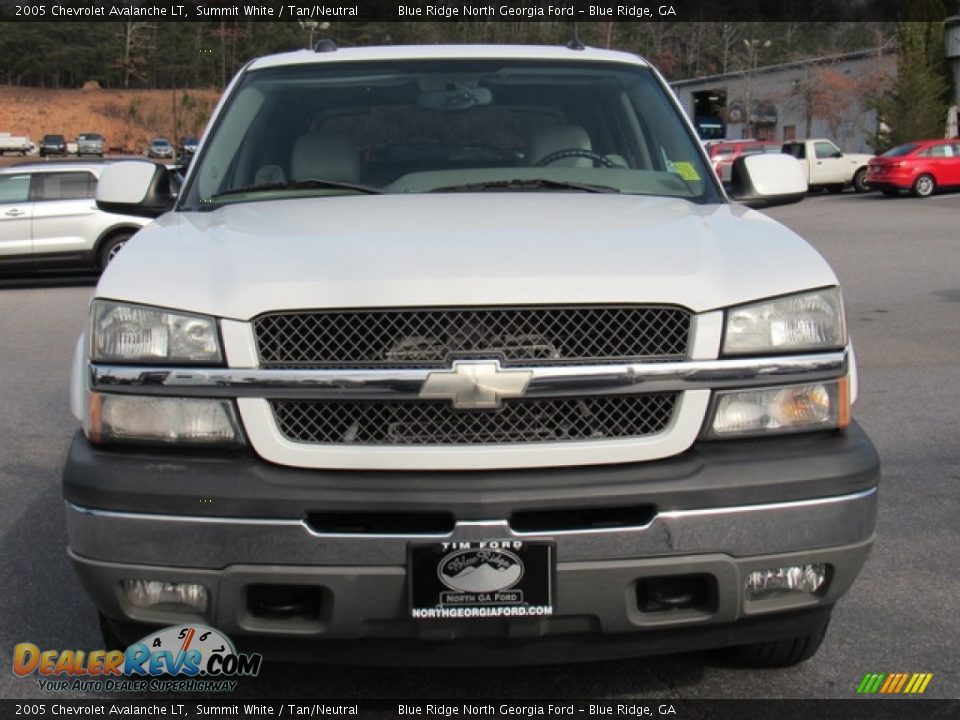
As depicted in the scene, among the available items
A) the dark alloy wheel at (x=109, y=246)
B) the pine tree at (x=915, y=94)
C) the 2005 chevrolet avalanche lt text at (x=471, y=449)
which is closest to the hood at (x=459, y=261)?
the 2005 chevrolet avalanche lt text at (x=471, y=449)

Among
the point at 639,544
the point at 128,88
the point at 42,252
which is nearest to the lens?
the point at 639,544

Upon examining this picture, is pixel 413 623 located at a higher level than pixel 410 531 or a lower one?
lower

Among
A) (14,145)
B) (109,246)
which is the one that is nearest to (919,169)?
(109,246)

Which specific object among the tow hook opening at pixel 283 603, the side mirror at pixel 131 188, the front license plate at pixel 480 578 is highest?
the side mirror at pixel 131 188

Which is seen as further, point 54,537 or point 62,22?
point 62,22

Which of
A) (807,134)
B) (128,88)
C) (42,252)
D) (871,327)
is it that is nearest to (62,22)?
(128,88)

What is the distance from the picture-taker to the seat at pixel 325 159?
455 centimetres

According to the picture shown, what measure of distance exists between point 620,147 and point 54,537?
9.14ft

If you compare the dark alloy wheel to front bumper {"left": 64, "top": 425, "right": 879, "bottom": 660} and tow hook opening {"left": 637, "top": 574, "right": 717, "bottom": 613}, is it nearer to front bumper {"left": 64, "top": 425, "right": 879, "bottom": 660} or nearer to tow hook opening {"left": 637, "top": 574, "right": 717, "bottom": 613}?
front bumper {"left": 64, "top": 425, "right": 879, "bottom": 660}

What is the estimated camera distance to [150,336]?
3.17 meters

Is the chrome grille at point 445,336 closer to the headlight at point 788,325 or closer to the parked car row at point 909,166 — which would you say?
the headlight at point 788,325

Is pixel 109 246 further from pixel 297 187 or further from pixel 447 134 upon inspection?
pixel 297 187

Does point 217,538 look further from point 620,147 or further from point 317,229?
point 620,147

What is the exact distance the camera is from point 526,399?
10.1ft
